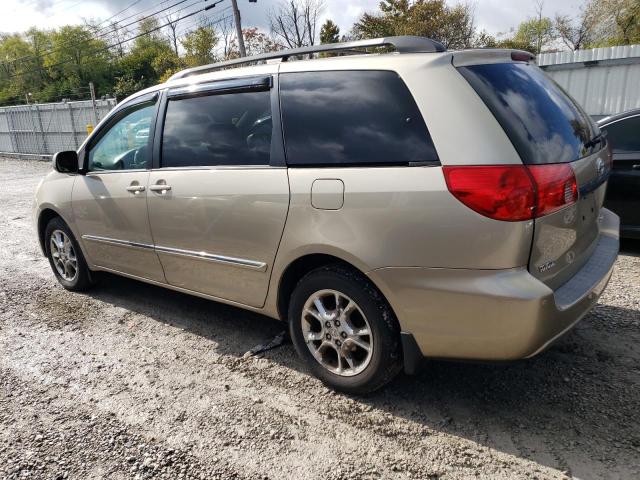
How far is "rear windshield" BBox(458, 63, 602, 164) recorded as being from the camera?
2309 millimetres

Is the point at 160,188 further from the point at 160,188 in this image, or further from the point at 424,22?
the point at 424,22

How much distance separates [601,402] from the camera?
2697mm

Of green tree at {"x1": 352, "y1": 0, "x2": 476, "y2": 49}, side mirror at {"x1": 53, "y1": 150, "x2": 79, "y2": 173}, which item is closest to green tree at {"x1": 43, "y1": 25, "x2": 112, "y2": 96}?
green tree at {"x1": 352, "y1": 0, "x2": 476, "y2": 49}

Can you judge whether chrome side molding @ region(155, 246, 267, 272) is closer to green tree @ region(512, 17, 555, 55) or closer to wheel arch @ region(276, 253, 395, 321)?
wheel arch @ region(276, 253, 395, 321)

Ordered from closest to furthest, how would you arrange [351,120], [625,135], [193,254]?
1. [351,120]
2. [193,254]
3. [625,135]

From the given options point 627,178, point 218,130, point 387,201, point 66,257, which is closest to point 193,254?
point 218,130

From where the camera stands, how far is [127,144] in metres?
4.03

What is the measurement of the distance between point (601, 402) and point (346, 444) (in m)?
1.41

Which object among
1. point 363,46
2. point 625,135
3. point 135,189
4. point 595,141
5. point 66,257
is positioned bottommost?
point 66,257

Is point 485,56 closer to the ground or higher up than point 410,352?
higher up

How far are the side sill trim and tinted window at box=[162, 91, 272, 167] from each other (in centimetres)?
61

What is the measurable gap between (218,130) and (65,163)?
6.18ft

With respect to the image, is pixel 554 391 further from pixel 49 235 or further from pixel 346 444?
pixel 49 235

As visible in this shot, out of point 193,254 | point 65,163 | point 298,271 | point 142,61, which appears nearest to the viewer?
point 298,271
